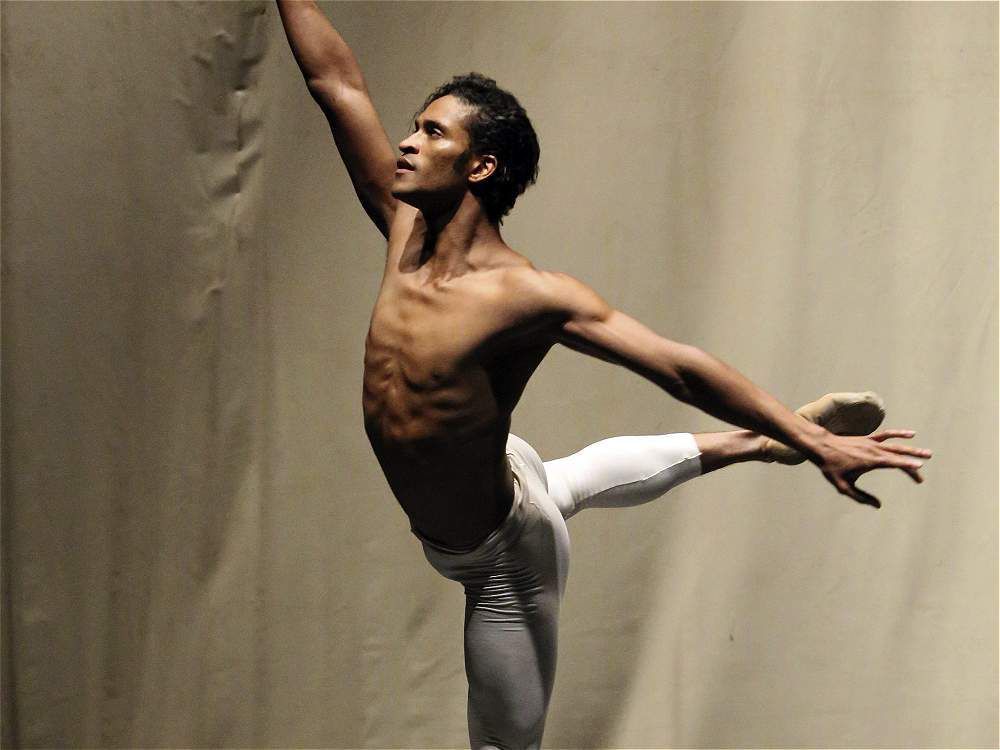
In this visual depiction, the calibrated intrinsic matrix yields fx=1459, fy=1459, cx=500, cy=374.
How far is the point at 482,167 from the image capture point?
200 cm

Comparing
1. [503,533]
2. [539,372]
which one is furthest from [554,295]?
[539,372]

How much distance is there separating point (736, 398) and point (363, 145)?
0.72 meters

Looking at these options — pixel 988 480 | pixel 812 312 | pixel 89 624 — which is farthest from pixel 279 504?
pixel 988 480

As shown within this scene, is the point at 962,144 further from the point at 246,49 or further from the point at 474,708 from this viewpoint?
the point at 474,708

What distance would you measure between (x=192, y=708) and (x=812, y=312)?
5.14 ft

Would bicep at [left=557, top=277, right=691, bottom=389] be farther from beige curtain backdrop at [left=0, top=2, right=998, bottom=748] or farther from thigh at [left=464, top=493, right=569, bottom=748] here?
beige curtain backdrop at [left=0, top=2, right=998, bottom=748]

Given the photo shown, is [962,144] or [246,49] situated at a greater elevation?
[246,49]

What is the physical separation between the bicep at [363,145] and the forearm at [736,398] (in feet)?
1.91

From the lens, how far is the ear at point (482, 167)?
6.56 ft

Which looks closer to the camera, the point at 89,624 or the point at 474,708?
the point at 474,708

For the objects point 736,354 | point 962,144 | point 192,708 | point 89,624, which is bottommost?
point 192,708

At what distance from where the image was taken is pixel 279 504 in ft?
10.3

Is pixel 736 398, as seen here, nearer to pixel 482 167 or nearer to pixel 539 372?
pixel 482 167

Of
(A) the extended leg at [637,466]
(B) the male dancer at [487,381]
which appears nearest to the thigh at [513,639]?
(B) the male dancer at [487,381]
